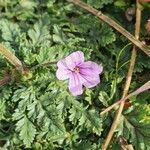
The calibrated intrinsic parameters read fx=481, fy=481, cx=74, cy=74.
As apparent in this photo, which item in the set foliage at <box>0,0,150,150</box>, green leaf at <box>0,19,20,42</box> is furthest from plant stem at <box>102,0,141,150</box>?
green leaf at <box>0,19,20,42</box>

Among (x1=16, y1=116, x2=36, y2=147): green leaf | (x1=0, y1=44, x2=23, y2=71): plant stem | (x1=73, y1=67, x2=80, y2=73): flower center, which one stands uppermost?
(x1=0, y1=44, x2=23, y2=71): plant stem

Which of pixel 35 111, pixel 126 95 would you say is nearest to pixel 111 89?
pixel 126 95

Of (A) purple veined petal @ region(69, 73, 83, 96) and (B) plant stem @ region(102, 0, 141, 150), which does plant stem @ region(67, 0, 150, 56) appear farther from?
(A) purple veined petal @ region(69, 73, 83, 96)

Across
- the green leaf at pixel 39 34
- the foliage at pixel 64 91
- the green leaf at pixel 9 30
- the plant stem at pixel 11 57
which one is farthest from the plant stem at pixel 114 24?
the plant stem at pixel 11 57

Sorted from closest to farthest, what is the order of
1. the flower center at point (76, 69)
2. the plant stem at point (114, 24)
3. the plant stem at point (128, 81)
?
1. the flower center at point (76, 69)
2. the plant stem at point (128, 81)
3. the plant stem at point (114, 24)

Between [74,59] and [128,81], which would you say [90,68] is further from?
[128,81]

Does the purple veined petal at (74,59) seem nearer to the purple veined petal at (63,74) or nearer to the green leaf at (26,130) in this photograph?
the purple veined petal at (63,74)

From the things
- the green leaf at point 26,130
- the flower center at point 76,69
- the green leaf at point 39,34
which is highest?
the green leaf at point 39,34

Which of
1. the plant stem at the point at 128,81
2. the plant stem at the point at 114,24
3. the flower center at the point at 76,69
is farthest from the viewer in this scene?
the plant stem at the point at 114,24
